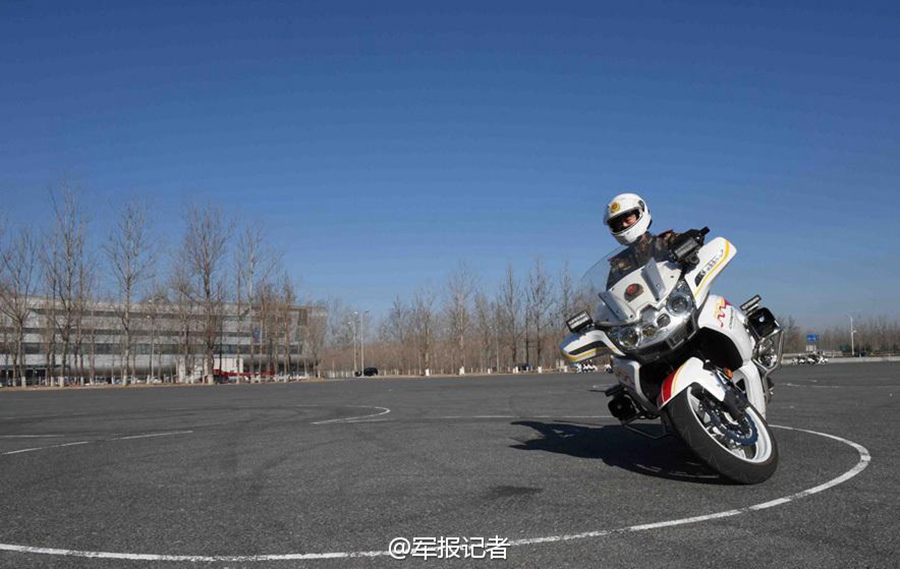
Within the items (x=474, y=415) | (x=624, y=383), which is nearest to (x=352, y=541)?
(x=624, y=383)

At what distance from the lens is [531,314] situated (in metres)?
78.1

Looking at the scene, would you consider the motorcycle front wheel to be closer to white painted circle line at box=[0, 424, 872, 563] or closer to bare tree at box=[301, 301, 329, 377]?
white painted circle line at box=[0, 424, 872, 563]

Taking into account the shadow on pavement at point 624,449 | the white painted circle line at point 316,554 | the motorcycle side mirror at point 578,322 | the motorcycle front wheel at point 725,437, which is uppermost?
the motorcycle side mirror at point 578,322

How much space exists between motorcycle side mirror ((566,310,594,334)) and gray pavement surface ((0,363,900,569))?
1.27 metres

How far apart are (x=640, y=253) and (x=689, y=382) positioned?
1.34 m

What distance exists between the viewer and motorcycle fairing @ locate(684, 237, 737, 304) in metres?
5.86

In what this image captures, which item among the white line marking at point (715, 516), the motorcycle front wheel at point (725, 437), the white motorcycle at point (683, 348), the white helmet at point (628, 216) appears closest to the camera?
the white line marking at point (715, 516)

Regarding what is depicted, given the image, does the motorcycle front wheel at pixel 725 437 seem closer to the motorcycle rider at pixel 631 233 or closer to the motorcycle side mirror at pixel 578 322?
the motorcycle side mirror at pixel 578 322

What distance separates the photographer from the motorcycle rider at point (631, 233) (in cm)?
618

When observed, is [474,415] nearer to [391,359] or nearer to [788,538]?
[788,538]

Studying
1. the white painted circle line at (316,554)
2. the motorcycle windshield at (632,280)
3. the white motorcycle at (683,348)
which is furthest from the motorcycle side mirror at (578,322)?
the white painted circle line at (316,554)

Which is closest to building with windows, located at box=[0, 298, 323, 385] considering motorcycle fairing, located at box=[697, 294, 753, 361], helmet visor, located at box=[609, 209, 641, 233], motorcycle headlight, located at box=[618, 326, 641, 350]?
helmet visor, located at box=[609, 209, 641, 233]

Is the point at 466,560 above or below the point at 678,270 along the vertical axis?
below

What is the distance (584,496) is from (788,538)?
5.11 feet
